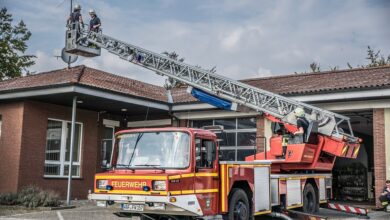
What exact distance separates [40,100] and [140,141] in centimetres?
995

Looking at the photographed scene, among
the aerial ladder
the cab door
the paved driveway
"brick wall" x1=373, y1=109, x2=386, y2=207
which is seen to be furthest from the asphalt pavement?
the cab door

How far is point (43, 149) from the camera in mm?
18375

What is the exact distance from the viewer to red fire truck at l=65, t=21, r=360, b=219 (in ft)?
29.1

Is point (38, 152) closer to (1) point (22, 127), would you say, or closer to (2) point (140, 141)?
(1) point (22, 127)

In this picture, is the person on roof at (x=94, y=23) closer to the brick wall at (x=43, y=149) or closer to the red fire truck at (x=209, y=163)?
the red fire truck at (x=209, y=163)

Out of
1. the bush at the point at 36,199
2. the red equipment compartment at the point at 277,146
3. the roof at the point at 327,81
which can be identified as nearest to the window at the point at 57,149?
the bush at the point at 36,199

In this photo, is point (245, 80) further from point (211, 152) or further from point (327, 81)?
point (211, 152)

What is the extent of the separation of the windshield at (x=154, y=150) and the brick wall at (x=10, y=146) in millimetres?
9171

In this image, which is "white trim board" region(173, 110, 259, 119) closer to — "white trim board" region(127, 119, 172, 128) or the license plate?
"white trim board" region(127, 119, 172, 128)

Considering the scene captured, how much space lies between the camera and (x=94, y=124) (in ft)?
68.3

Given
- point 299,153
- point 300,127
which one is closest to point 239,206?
point 299,153

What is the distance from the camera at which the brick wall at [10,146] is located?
57.7 ft

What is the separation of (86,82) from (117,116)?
186 inches

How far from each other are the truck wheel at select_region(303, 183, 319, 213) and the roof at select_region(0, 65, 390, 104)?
14.6 ft
